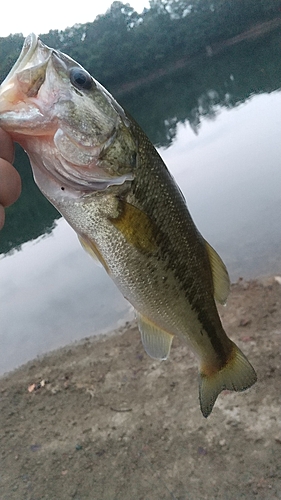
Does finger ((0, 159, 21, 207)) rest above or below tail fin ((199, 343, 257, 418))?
above

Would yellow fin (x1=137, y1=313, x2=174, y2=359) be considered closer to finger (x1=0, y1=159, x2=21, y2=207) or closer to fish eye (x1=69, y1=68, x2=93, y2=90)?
finger (x1=0, y1=159, x2=21, y2=207)

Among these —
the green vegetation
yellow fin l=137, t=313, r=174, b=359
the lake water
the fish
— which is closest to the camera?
the fish

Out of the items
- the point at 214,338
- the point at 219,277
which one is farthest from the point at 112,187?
the point at 214,338

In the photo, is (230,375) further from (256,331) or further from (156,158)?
(256,331)

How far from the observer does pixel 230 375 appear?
2594 millimetres

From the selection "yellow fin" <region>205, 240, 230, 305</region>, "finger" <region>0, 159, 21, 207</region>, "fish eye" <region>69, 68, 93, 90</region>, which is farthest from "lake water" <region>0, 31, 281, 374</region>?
"finger" <region>0, 159, 21, 207</region>

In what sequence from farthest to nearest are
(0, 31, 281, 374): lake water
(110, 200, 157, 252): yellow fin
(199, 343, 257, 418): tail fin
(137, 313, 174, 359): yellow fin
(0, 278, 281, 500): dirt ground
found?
(0, 31, 281, 374): lake water < (0, 278, 281, 500): dirt ground < (199, 343, 257, 418): tail fin < (137, 313, 174, 359): yellow fin < (110, 200, 157, 252): yellow fin

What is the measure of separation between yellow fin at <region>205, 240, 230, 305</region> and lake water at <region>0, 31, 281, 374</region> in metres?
5.48

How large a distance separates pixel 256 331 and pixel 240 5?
228 feet

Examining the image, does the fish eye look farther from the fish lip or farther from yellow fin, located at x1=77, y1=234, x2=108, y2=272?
yellow fin, located at x1=77, y1=234, x2=108, y2=272

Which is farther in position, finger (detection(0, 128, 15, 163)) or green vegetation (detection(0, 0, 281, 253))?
green vegetation (detection(0, 0, 281, 253))

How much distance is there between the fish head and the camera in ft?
5.60

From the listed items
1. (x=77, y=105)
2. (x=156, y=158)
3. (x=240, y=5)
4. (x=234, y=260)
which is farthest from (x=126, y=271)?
(x=240, y=5)

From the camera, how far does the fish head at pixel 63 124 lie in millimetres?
1708
